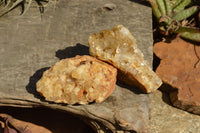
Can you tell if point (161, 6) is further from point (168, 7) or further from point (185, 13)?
point (185, 13)

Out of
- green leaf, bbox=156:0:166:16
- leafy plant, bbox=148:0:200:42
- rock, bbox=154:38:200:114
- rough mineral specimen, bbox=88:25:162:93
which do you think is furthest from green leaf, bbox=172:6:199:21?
rough mineral specimen, bbox=88:25:162:93

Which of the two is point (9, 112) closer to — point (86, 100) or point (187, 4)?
point (86, 100)

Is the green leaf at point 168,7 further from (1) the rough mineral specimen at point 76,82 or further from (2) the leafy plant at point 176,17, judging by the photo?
(1) the rough mineral specimen at point 76,82

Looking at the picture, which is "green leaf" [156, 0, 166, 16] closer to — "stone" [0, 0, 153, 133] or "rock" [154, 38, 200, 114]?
"stone" [0, 0, 153, 133]

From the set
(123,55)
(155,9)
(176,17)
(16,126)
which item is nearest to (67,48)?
(123,55)

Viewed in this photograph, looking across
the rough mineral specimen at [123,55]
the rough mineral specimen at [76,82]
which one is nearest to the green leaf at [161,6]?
the rough mineral specimen at [123,55]

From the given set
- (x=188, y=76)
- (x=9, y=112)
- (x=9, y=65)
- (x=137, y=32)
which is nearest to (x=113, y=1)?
(x=137, y=32)
